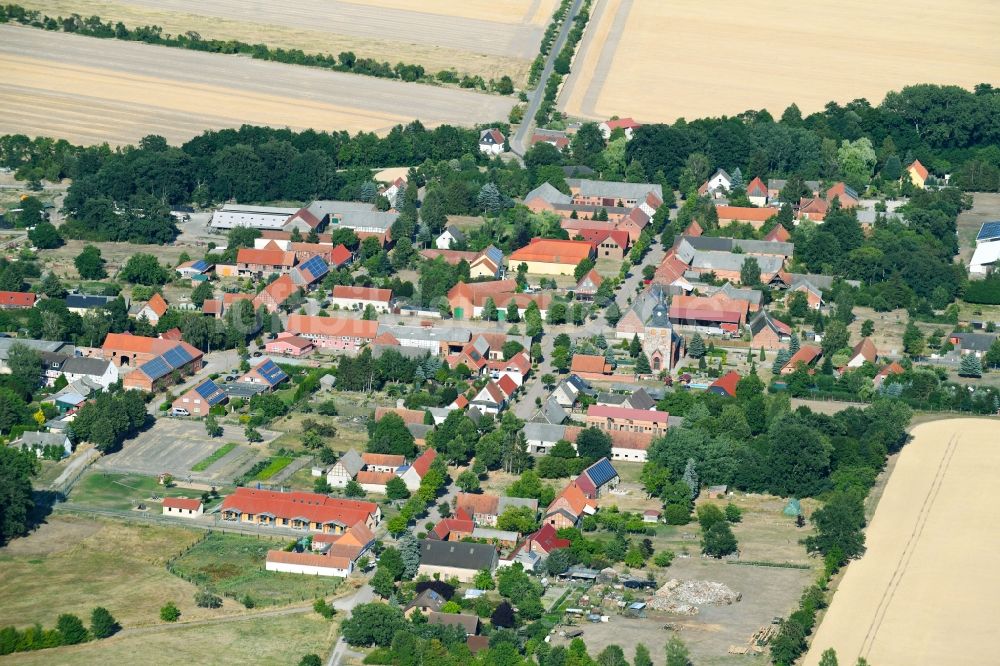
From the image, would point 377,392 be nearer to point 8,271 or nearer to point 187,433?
point 187,433

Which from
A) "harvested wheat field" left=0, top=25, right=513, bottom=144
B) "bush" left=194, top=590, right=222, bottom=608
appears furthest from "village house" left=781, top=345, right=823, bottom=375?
"harvested wheat field" left=0, top=25, right=513, bottom=144

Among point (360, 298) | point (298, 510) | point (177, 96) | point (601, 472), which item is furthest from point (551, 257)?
point (177, 96)

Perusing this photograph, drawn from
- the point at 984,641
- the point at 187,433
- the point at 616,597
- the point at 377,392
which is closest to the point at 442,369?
the point at 377,392

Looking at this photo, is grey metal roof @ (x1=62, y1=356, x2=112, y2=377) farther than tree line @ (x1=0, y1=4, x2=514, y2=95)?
No

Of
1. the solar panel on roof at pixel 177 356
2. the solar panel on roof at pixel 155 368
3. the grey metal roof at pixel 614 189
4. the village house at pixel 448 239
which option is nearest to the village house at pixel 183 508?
the solar panel on roof at pixel 155 368

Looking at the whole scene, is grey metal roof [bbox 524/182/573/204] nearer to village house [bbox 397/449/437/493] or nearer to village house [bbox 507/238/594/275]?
village house [bbox 507/238/594/275]

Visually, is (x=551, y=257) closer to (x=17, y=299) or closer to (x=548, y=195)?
(x=548, y=195)

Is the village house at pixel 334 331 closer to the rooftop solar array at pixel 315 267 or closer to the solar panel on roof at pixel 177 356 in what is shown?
the solar panel on roof at pixel 177 356

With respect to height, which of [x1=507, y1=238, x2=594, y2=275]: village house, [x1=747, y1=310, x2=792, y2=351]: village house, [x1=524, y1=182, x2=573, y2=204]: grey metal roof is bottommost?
[x1=747, y1=310, x2=792, y2=351]: village house
